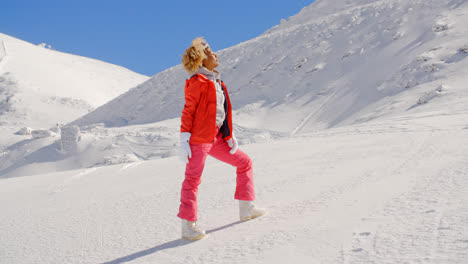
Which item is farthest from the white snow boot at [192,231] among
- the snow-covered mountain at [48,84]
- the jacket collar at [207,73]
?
the snow-covered mountain at [48,84]

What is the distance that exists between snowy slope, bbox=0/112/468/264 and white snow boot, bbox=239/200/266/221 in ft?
0.21

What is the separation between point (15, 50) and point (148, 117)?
3163 cm

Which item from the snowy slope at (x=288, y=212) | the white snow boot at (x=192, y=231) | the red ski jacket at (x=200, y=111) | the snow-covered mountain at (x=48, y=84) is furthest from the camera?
the snow-covered mountain at (x=48, y=84)

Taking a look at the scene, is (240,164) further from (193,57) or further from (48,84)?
(48,84)

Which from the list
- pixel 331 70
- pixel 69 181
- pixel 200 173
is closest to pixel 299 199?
pixel 200 173

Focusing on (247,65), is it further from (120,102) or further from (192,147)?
(192,147)

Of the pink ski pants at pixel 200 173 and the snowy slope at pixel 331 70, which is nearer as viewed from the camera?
the pink ski pants at pixel 200 173

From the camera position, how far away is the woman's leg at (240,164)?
291cm

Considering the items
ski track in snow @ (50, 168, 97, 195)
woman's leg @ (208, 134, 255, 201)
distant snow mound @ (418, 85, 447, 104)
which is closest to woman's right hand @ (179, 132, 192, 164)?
woman's leg @ (208, 134, 255, 201)

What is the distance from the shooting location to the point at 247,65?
20.5 m

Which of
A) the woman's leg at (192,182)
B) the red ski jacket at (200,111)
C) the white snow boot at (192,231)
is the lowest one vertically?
the white snow boot at (192,231)

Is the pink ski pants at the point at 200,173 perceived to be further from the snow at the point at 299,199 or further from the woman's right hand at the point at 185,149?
the snow at the point at 299,199

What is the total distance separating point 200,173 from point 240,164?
38 centimetres

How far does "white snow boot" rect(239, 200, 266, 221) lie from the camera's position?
2.89 meters
